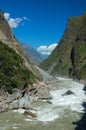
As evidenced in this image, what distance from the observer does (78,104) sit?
66.3m

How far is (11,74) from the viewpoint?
7038 cm

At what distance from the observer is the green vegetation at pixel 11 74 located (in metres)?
65.9

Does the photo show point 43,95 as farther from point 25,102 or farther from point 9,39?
point 9,39

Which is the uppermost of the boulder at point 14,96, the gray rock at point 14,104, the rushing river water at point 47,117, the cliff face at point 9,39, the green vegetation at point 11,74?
the cliff face at point 9,39

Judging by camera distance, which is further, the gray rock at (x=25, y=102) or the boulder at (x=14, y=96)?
the gray rock at (x=25, y=102)

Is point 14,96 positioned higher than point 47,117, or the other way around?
point 14,96

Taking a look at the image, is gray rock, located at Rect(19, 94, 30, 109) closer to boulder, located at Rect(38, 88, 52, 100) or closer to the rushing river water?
the rushing river water

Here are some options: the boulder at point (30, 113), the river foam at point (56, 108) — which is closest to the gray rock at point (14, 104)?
the river foam at point (56, 108)

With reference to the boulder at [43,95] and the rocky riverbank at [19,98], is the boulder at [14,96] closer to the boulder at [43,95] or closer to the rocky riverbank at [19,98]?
the rocky riverbank at [19,98]

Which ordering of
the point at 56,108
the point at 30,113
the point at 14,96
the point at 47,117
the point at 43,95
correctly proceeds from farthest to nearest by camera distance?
1. the point at 43,95
2. the point at 14,96
3. the point at 56,108
4. the point at 30,113
5. the point at 47,117

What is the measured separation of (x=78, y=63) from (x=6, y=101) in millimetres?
135004

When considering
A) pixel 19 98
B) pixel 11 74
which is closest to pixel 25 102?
pixel 19 98

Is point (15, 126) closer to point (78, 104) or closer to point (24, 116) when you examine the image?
point (24, 116)

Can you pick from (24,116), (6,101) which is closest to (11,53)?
(6,101)
